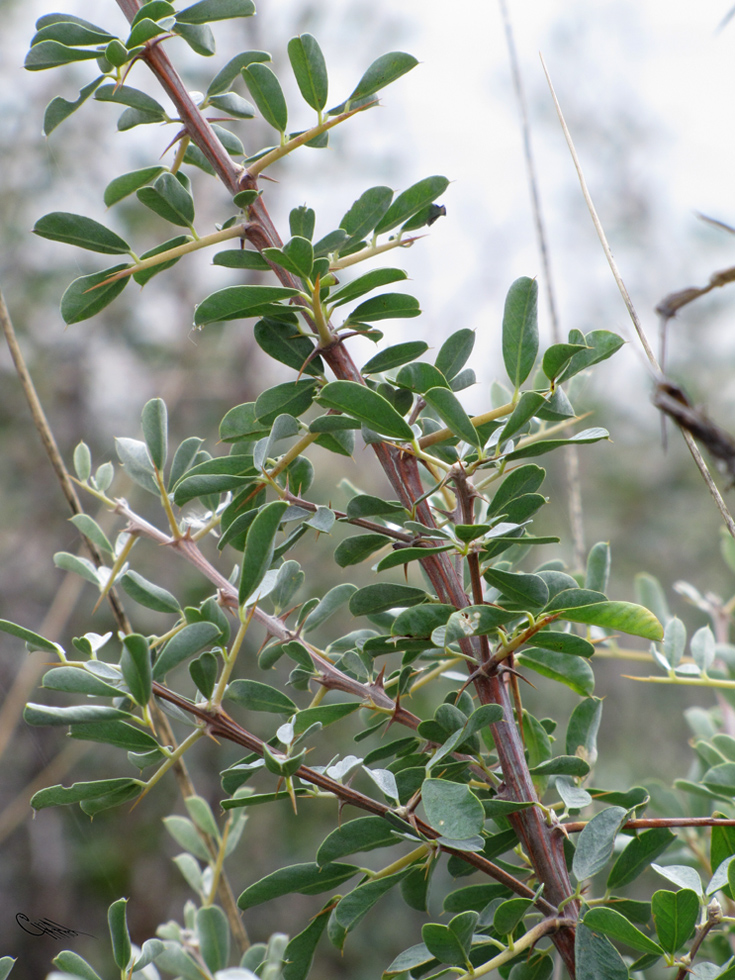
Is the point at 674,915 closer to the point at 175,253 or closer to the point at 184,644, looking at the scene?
the point at 184,644

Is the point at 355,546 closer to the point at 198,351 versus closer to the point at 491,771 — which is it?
the point at 491,771

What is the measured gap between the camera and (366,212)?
1.14 feet

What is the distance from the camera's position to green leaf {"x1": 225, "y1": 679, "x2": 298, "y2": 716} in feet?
1.11

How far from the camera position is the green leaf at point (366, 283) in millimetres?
314

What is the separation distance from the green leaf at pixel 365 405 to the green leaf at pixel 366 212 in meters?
0.11

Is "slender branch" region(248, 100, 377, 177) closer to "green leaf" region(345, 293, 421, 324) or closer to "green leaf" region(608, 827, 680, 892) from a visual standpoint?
"green leaf" region(345, 293, 421, 324)

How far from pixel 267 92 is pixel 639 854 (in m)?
0.39

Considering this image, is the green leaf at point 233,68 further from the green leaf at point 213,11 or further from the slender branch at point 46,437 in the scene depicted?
the slender branch at point 46,437

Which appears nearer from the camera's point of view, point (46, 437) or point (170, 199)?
point (170, 199)

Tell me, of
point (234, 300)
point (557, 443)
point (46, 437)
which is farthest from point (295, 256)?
point (46, 437)
